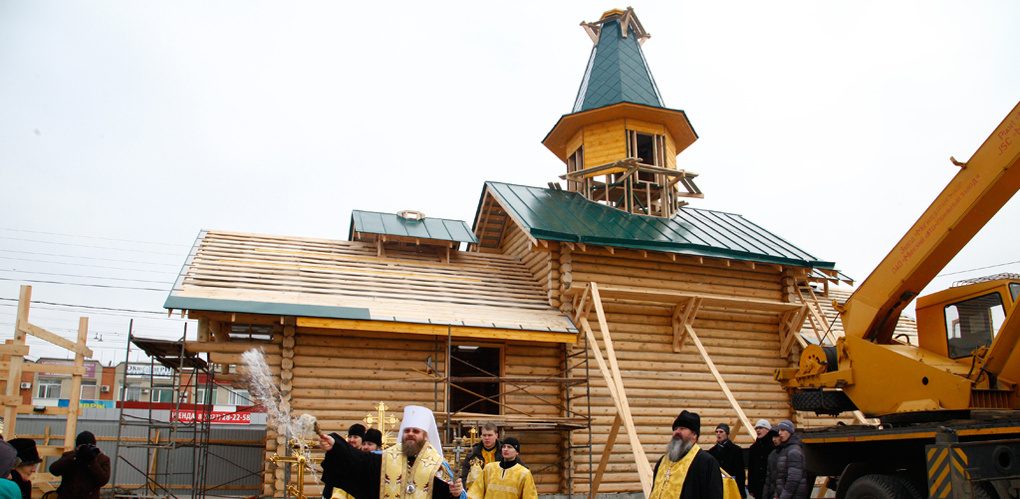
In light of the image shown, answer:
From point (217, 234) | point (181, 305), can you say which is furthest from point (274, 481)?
point (217, 234)

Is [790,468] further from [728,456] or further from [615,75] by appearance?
[615,75]

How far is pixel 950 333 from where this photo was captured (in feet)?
31.2

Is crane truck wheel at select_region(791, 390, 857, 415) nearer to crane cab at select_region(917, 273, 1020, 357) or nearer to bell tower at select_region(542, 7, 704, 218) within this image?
crane cab at select_region(917, 273, 1020, 357)

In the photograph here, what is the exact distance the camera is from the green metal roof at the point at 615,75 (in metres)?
21.2

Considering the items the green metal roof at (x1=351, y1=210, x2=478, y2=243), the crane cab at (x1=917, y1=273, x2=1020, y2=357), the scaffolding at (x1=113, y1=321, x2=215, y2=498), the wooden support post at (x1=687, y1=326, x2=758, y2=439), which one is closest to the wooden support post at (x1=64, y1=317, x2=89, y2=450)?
the scaffolding at (x1=113, y1=321, x2=215, y2=498)

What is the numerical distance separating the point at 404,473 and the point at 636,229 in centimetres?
1315

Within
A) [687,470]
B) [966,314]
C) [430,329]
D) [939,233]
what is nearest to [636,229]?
[430,329]

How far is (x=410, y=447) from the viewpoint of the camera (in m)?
5.56

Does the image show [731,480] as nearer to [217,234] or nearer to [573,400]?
[573,400]

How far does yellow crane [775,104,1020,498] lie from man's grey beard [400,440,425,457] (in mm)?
5249

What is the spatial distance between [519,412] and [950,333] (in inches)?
323

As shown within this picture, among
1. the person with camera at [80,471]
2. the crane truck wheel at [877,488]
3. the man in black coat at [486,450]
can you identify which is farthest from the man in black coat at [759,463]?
the person with camera at [80,471]

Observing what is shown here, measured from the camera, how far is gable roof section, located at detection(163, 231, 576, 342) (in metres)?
14.3

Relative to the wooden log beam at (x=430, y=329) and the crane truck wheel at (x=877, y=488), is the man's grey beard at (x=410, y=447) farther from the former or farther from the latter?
the wooden log beam at (x=430, y=329)
